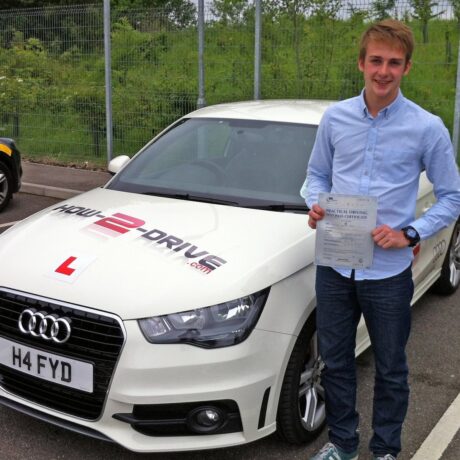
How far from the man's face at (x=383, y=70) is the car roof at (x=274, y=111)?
148 centimetres

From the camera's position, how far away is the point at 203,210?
3332 mm

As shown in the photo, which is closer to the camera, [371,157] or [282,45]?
[371,157]

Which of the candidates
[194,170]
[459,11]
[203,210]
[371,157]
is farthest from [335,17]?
[371,157]

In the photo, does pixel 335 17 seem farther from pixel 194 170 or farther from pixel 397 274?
pixel 397 274

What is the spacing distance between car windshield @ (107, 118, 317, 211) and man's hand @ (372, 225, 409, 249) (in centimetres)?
100

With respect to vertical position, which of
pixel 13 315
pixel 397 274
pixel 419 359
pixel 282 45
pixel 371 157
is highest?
pixel 282 45

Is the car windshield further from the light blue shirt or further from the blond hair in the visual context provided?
the blond hair

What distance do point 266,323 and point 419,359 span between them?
176 centimetres

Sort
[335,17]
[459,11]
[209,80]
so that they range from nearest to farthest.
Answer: [459,11] < [335,17] < [209,80]

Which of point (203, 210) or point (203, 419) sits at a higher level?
point (203, 210)

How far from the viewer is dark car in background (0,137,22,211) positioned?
24.2 ft

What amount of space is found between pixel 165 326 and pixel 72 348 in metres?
0.40

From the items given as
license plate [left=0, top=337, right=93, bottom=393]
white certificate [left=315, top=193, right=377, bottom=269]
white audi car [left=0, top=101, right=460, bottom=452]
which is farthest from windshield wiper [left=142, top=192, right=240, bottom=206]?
license plate [left=0, top=337, right=93, bottom=393]

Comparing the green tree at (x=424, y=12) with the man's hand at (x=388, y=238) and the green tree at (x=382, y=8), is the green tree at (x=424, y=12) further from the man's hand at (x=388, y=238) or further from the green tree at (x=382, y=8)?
the man's hand at (x=388, y=238)
